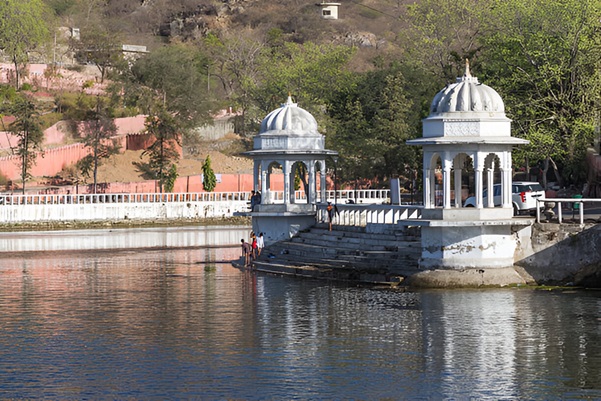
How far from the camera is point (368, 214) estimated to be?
3994 cm

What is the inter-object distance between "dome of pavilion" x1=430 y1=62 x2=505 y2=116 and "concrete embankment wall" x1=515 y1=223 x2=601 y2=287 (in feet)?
12.2

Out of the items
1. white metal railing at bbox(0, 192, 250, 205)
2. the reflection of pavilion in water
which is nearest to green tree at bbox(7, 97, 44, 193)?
white metal railing at bbox(0, 192, 250, 205)

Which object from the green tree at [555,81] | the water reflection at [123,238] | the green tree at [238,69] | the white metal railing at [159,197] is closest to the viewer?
the green tree at [555,81]

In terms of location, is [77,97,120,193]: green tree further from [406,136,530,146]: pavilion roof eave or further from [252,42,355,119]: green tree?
[406,136,530,146]: pavilion roof eave

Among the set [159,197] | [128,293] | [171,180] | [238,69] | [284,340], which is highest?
[238,69]

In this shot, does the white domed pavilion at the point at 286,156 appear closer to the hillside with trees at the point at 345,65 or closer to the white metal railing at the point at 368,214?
the white metal railing at the point at 368,214

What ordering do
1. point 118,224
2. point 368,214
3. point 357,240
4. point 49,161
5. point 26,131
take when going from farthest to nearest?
point 49,161 < point 26,131 < point 118,224 < point 368,214 < point 357,240

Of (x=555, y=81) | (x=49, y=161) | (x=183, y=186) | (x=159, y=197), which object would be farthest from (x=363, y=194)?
(x=49, y=161)

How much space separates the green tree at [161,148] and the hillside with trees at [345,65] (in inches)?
7.5

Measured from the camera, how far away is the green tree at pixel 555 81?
51.0 meters

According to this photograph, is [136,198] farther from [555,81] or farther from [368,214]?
[368,214]

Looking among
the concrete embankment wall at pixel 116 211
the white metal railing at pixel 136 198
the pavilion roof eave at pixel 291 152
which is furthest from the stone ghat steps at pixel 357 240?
the white metal railing at pixel 136 198

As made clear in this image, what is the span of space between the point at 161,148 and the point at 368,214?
45409mm

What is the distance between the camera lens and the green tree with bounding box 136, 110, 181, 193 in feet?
272
